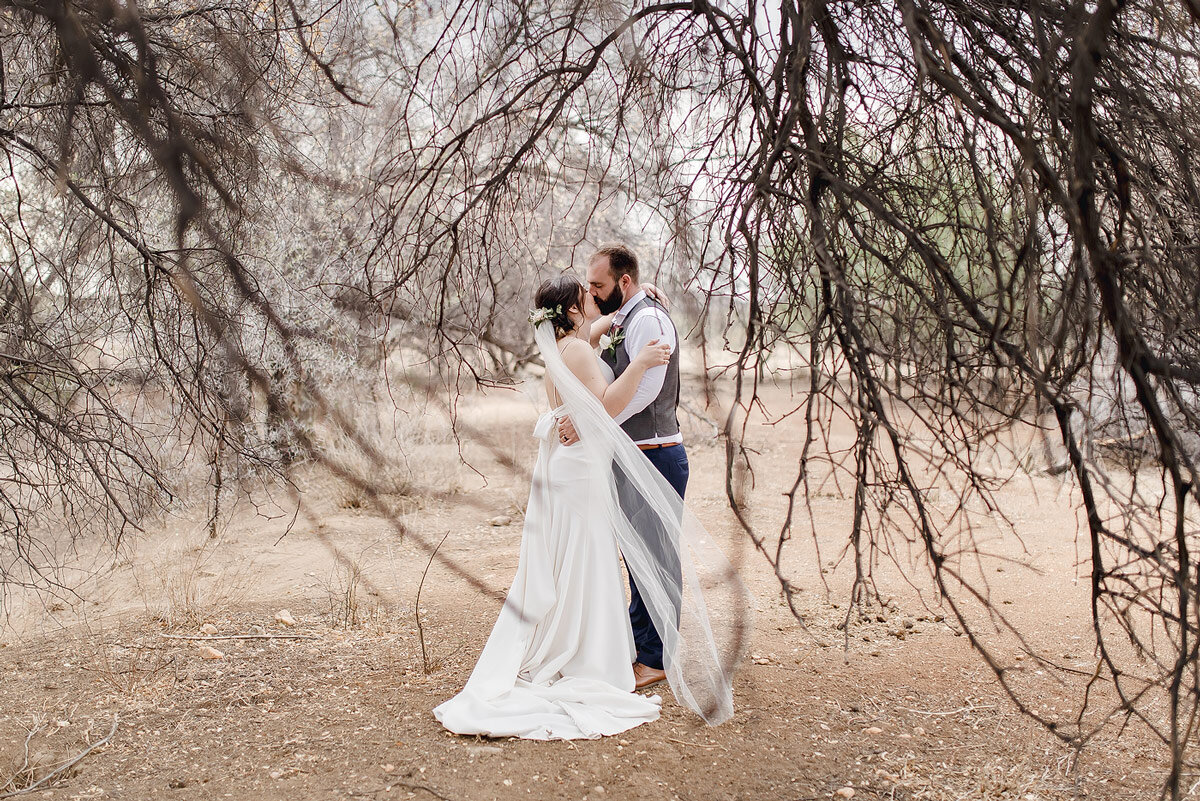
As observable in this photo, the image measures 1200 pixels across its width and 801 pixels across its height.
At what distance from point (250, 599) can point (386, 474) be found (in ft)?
12.2

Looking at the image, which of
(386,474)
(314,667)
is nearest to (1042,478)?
(386,474)

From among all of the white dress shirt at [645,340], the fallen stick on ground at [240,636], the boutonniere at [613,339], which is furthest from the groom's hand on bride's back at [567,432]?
the fallen stick on ground at [240,636]

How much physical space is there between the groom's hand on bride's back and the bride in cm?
5

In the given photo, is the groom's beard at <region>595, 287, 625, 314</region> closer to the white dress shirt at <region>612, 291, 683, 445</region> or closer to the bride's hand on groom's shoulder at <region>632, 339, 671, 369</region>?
the white dress shirt at <region>612, 291, 683, 445</region>

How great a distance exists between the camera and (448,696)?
175 inches

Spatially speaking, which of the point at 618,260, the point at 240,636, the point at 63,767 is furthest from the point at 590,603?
the point at 240,636

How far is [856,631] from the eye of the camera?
17.8 ft

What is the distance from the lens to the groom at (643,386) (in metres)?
4.22

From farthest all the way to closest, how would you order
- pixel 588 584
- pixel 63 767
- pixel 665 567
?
1. pixel 588 584
2. pixel 665 567
3. pixel 63 767

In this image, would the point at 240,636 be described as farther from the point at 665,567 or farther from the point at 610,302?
the point at 610,302

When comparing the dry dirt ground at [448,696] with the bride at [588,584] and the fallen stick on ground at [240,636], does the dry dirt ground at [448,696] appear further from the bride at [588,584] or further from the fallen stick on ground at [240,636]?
the bride at [588,584]

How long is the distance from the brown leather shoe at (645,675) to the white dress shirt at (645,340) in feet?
3.50

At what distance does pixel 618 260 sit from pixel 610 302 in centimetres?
24

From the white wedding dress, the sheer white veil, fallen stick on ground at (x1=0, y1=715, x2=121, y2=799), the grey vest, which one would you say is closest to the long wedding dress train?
the white wedding dress
